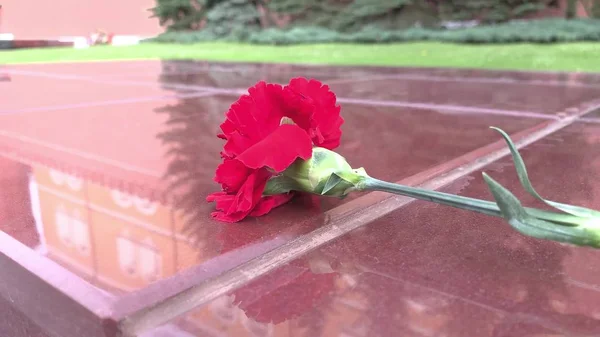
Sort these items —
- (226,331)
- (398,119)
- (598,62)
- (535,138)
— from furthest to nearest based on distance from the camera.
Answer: (598,62) < (398,119) < (535,138) < (226,331)

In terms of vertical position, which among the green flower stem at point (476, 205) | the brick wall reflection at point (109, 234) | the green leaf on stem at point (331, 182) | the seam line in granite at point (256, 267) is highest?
the green flower stem at point (476, 205)

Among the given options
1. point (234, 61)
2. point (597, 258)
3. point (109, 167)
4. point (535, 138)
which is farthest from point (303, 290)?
point (234, 61)

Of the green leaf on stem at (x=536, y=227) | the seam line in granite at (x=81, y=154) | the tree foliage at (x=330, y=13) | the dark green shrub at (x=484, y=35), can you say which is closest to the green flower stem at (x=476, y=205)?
the green leaf on stem at (x=536, y=227)

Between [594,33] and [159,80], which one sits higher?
[594,33]

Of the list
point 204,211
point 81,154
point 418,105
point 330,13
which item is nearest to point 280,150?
point 204,211

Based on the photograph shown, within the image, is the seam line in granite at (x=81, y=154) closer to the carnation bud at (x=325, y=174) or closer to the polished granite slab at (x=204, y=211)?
the polished granite slab at (x=204, y=211)

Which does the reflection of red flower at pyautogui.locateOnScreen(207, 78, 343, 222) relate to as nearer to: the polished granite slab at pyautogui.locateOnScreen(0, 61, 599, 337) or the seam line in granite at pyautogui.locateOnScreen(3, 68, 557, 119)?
the polished granite slab at pyautogui.locateOnScreen(0, 61, 599, 337)

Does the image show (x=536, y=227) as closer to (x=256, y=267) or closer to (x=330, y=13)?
(x=256, y=267)

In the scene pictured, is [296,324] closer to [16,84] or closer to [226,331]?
[226,331]
